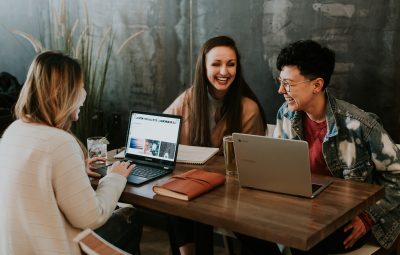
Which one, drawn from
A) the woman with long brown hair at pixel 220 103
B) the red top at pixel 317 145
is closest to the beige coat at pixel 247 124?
the woman with long brown hair at pixel 220 103

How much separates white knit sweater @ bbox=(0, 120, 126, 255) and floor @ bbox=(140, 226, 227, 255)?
1.52m

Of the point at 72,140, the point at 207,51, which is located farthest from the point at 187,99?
the point at 72,140

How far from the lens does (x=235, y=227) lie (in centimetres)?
Result: 157

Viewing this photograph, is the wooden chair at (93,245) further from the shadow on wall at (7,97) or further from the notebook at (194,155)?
the shadow on wall at (7,97)

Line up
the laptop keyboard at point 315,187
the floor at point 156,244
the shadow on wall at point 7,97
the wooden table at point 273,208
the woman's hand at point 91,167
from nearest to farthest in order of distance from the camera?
the wooden table at point 273,208 → the laptop keyboard at point 315,187 → the woman's hand at point 91,167 → the floor at point 156,244 → the shadow on wall at point 7,97

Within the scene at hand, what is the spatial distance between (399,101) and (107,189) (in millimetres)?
1548

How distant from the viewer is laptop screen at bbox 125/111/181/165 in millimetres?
2211

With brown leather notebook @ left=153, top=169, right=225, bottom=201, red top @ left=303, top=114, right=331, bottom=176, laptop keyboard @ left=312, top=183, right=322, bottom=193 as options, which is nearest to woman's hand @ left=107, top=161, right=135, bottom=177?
brown leather notebook @ left=153, top=169, right=225, bottom=201

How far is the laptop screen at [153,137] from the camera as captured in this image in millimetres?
2211

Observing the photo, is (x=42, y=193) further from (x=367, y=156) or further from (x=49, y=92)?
(x=367, y=156)

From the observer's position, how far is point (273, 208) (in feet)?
5.53

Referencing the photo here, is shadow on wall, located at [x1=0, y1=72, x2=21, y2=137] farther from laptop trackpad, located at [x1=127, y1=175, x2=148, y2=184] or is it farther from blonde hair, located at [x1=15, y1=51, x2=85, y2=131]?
blonde hair, located at [x1=15, y1=51, x2=85, y2=131]

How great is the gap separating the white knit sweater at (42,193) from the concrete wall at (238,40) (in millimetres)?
1566

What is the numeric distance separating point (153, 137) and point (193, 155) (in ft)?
0.64
